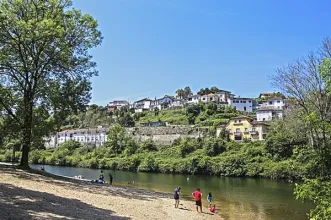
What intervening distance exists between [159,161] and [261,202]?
55.0 m

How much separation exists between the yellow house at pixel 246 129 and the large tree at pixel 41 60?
222 ft

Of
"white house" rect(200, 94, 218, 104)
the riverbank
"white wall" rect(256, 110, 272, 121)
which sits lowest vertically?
the riverbank

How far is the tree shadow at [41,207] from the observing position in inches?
551

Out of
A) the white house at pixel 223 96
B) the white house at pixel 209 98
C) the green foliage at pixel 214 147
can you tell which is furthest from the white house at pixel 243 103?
the green foliage at pixel 214 147

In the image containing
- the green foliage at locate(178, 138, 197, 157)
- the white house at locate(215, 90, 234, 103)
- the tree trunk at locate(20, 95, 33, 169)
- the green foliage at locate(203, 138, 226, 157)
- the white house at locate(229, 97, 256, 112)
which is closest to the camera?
the tree trunk at locate(20, 95, 33, 169)

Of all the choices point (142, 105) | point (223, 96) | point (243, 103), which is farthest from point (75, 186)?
point (142, 105)

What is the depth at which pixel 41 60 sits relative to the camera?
31594mm

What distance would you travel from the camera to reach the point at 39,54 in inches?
1220

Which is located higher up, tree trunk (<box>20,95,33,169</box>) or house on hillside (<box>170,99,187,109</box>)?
house on hillside (<box>170,99,187,109</box>)

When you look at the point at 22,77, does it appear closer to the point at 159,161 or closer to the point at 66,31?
the point at 66,31

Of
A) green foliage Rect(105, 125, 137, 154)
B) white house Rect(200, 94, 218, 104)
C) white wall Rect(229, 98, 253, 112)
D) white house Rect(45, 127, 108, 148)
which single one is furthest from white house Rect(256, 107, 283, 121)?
white house Rect(45, 127, 108, 148)

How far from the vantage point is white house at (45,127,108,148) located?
5084 inches

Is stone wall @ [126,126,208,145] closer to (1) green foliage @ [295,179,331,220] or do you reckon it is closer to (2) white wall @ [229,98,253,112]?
(2) white wall @ [229,98,253,112]

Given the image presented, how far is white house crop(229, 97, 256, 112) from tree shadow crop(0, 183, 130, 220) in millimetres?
120267
